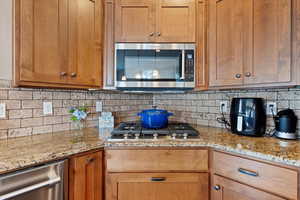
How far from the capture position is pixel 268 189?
1.05 m

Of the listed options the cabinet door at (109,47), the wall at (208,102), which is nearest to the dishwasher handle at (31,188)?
the cabinet door at (109,47)

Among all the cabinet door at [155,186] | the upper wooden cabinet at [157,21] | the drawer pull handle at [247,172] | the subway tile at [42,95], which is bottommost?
the cabinet door at [155,186]

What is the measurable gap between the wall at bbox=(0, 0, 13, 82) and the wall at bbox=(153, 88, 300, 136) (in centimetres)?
163

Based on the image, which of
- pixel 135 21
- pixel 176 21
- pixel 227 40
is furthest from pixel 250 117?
pixel 135 21

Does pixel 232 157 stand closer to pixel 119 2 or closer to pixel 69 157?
pixel 69 157

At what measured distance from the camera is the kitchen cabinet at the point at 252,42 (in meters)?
1.23

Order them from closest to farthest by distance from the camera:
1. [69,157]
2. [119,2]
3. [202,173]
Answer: [69,157] → [202,173] → [119,2]

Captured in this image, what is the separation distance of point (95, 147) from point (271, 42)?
140 centimetres

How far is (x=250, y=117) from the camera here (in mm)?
1527

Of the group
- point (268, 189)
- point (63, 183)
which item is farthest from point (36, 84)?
point (268, 189)

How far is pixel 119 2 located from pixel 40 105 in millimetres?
1107

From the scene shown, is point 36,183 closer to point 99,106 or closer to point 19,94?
point 19,94

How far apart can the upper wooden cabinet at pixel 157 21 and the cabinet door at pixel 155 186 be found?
3.65 ft

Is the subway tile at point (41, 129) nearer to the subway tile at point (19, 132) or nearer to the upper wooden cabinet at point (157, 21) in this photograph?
the subway tile at point (19, 132)
